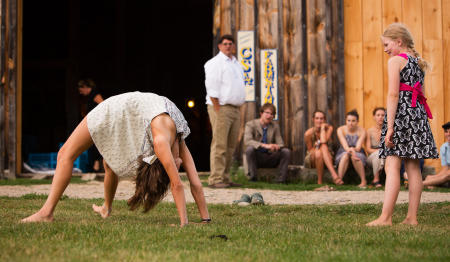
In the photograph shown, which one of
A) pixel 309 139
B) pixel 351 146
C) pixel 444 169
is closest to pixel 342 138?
pixel 351 146

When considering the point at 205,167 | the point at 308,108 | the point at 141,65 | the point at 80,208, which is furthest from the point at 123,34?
the point at 80,208

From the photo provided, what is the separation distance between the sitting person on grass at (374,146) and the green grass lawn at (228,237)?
3539mm

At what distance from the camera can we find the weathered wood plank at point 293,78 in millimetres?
10195

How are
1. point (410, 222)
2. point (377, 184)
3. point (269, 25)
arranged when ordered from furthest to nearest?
point (269, 25)
point (377, 184)
point (410, 222)

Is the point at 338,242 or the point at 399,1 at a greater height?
the point at 399,1

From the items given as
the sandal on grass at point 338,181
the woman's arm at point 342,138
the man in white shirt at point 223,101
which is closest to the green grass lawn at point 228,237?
the man in white shirt at point 223,101

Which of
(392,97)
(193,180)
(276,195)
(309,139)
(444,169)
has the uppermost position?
(392,97)

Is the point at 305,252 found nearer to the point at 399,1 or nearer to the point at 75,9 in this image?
the point at 399,1

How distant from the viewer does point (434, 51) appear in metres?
9.90

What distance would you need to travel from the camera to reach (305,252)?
11.0ft

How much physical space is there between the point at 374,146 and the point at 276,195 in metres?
2.81

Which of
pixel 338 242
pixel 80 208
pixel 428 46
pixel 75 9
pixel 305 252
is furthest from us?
pixel 75 9

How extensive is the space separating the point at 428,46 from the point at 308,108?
7.24 feet

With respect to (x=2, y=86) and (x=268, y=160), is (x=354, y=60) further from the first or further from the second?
(x=2, y=86)
